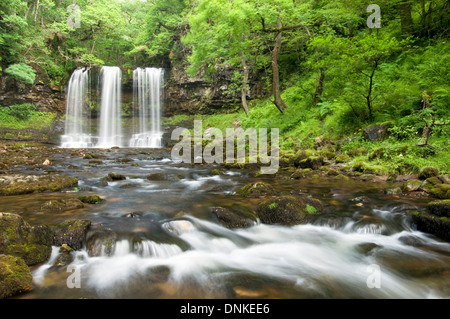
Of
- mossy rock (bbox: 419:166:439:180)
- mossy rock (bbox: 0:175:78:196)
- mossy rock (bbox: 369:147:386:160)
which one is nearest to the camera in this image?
mossy rock (bbox: 0:175:78:196)

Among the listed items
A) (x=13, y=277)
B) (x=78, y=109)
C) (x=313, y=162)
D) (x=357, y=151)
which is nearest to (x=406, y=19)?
(x=357, y=151)

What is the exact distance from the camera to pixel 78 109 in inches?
1008

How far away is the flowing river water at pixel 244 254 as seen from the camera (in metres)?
2.79

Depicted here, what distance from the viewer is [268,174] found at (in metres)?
9.17

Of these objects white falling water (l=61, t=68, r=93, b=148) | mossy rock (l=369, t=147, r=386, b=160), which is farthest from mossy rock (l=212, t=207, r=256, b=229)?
white falling water (l=61, t=68, r=93, b=148)

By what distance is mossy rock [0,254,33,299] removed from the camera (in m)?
2.32

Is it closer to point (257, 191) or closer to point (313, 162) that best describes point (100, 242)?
point (257, 191)

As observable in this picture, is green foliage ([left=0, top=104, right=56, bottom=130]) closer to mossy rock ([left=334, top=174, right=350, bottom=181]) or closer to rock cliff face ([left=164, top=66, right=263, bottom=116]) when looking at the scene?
rock cliff face ([left=164, top=66, right=263, bottom=116])

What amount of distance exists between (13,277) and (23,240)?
82cm

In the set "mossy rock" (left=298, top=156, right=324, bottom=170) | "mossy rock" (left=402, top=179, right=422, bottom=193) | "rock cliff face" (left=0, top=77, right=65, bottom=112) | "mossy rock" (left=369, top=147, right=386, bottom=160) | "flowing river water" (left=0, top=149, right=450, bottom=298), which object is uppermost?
"rock cliff face" (left=0, top=77, right=65, bottom=112)

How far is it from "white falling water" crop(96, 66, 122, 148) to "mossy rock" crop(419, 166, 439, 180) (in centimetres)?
2484

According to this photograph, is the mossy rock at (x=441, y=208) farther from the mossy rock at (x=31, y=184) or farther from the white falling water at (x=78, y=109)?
the white falling water at (x=78, y=109)

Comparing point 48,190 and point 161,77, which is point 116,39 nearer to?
point 161,77

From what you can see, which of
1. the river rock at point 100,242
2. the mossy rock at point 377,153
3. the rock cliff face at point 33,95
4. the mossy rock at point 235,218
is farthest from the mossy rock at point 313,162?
the rock cliff face at point 33,95
